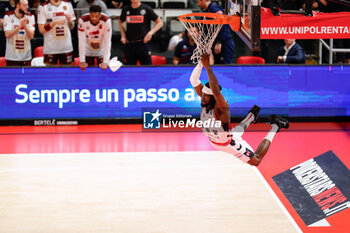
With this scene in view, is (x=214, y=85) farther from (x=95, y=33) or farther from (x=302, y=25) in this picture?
(x=95, y=33)

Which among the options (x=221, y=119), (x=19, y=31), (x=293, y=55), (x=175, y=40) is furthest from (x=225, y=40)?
(x=221, y=119)

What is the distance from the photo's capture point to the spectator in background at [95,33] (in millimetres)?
13148

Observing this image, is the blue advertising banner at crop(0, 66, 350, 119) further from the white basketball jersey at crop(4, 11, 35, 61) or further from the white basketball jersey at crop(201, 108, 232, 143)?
the white basketball jersey at crop(201, 108, 232, 143)

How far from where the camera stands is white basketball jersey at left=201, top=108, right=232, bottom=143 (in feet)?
27.3

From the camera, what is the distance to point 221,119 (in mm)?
8430

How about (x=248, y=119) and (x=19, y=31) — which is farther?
(x=19, y=31)

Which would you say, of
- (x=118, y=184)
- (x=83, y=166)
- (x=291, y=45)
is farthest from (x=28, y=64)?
(x=291, y=45)

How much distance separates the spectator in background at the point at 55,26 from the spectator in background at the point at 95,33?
0.42m

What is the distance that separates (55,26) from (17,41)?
1161mm

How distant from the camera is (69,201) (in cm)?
943

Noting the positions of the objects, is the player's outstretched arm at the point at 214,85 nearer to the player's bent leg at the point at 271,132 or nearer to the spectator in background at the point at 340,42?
the player's bent leg at the point at 271,132

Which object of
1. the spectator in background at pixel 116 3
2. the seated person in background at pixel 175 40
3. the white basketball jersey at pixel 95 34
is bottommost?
the seated person in background at pixel 175 40

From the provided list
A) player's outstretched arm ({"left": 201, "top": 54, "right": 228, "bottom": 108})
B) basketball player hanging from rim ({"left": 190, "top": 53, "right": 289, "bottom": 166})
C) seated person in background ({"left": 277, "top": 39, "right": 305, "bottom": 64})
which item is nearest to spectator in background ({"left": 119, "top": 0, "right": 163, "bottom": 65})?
seated person in background ({"left": 277, "top": 39, "right": 305, "bottom": 64})

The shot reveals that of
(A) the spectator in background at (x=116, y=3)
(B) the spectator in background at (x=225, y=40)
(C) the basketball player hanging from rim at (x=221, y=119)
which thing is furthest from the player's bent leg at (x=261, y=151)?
(A) the spectator in background at (x=116, y=3)
